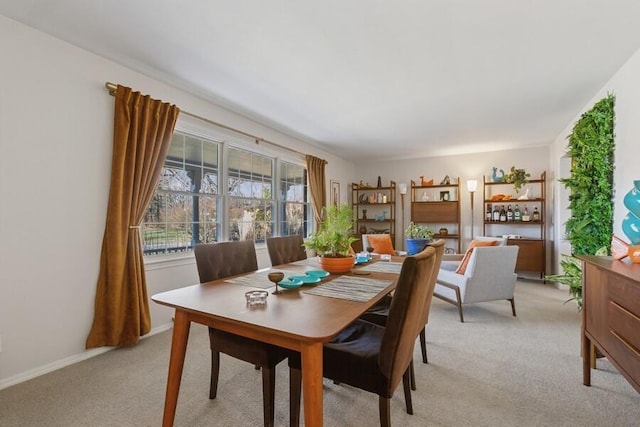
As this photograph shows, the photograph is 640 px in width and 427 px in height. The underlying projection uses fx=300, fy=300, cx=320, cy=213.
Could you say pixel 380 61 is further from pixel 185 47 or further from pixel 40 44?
pixel 40 44

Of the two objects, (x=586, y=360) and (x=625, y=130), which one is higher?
(x=625, y=130)

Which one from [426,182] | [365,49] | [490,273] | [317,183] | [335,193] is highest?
[365,49]

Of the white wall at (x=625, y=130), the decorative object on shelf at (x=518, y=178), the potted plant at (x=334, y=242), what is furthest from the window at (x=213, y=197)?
the decorative object on shelf at (x=518, y=178)

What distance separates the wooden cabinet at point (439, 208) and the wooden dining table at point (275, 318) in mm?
4586

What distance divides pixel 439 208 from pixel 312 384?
5516mm

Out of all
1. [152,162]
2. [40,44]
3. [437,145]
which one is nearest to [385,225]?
[437,145]

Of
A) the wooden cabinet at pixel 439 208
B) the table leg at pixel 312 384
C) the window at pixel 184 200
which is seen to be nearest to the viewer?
the table leg at pixel 312 384

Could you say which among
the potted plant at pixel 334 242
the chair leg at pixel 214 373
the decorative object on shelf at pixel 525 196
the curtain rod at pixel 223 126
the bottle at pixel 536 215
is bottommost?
the chair leg at pixel 214 373

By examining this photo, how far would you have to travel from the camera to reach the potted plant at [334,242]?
2.10 m

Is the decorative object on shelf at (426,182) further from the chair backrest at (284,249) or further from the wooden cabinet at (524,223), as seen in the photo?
the chair backrest at (284,249)

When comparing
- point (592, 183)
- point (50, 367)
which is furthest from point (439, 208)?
point (50, 367)

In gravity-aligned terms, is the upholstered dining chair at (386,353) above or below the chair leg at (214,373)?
above

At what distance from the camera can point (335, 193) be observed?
6176 mm

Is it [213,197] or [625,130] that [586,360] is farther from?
[213,197]
